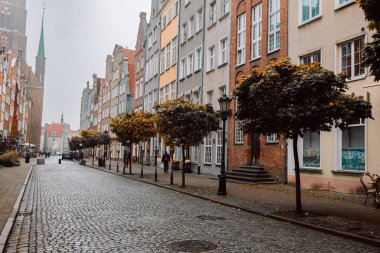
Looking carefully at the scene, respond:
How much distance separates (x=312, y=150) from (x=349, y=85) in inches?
143

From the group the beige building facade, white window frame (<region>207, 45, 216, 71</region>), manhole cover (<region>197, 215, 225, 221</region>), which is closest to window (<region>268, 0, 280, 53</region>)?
the beige building facade

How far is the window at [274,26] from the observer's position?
2136cm

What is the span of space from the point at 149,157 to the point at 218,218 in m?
33.9

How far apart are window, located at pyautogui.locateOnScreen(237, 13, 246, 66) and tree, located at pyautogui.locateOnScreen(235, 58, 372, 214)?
14.3 m

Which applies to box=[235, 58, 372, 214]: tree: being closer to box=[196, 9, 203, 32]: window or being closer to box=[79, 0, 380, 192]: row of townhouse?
box=[79, 0, 380, 192]: row of townhouse

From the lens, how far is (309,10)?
18891 mm

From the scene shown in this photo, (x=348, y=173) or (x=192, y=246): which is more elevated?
(x=348, y=173)

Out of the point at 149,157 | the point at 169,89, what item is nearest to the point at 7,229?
the point at 169,89

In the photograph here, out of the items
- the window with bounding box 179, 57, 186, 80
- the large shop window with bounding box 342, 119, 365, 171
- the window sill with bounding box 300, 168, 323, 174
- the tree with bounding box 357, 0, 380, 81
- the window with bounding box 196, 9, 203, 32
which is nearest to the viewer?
the tree with bounding box 357, 0, 380, 81

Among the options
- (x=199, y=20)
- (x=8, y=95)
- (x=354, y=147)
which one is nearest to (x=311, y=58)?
(x=354, y=147)

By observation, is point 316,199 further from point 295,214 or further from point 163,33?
point 163,33

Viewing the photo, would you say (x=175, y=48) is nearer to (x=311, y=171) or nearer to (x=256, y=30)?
(x=256, y=30)

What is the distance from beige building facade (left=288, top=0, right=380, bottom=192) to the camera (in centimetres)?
1498

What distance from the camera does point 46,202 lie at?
488 inches
